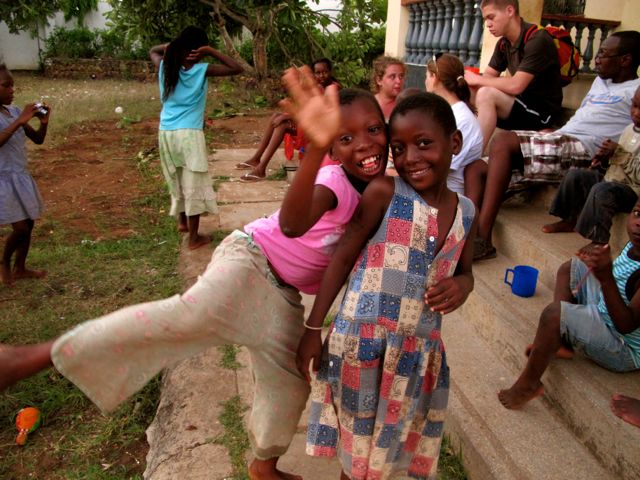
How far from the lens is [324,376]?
5.99 ft

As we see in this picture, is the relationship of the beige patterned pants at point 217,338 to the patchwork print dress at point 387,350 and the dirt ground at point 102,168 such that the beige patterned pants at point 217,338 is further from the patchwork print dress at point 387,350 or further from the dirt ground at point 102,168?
the dirt ground at point 102,168

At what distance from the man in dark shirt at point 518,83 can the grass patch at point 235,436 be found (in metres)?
2.71

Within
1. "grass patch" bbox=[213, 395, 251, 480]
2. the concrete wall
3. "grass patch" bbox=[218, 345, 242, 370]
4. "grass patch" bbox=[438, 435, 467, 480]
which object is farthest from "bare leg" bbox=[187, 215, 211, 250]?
the concrete wall

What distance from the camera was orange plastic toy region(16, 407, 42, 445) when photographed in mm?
2594

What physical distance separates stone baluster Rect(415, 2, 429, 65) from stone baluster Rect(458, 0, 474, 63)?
0.81 meters

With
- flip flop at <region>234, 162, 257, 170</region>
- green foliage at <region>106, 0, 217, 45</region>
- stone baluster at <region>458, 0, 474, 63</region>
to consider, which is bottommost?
flip flop at <region>234, 162, 257, 170</region>

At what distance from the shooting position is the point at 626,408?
203 cm

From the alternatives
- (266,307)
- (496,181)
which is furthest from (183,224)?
(266,307)

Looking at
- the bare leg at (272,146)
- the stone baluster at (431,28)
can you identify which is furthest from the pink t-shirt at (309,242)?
the stone baluster at (431,28)

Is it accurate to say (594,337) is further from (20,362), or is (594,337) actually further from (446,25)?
(446,25)

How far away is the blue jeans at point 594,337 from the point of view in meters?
2.23

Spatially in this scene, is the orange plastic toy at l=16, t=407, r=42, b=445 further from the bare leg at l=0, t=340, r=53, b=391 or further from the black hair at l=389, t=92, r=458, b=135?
the black hair at l=389, t=92, r=458, b=135

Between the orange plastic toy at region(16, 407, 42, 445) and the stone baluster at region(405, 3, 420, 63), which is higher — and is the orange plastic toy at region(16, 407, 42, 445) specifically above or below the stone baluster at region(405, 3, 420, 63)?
below

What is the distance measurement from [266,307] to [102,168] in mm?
6032
